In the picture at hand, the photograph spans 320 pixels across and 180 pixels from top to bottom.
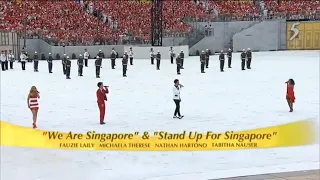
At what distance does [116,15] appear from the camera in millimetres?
44812

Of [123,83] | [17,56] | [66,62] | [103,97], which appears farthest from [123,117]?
[17,56]

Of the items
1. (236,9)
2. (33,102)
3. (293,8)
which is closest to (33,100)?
(33,102)

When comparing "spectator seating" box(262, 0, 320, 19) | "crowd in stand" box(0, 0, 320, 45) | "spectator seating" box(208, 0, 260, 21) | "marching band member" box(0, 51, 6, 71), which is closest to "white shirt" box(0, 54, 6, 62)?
"marching band member" box(0, 51, 6, 71)

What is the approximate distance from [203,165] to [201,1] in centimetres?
3980

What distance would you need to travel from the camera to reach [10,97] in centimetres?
1867

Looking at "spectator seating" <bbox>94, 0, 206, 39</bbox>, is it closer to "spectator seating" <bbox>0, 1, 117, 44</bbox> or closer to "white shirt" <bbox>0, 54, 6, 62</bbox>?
"spectator seating" <bbox>0, 1, 117, 44</bbox>

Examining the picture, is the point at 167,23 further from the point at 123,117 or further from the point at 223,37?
the point at 123,117

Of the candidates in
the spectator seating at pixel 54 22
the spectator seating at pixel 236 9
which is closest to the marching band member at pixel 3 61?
the spectator seating at pixel 54 22
